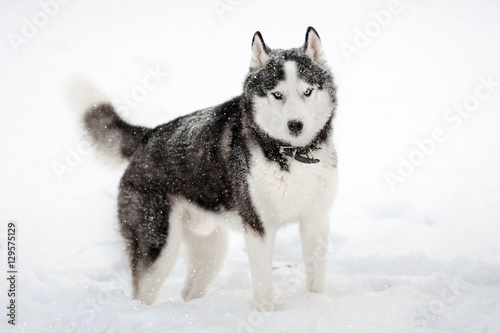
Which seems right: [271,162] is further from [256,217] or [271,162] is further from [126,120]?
[126,120]

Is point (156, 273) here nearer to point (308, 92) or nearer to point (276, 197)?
point (276, 197)

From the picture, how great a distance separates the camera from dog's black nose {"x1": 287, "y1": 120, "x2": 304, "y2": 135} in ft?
11.0

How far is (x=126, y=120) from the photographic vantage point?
4676mm

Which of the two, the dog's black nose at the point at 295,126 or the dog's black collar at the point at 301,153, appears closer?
the dog's black nose at the point at 295,126

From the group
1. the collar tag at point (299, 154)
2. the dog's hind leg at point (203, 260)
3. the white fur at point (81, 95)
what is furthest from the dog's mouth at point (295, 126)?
the white fur at point (81, 95)

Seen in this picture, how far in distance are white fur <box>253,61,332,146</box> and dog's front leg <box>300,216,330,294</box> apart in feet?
2.06

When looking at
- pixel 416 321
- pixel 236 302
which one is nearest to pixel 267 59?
pixel 236 302

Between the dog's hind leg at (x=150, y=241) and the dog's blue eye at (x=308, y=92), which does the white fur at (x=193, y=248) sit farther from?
the dog's blue eye at (x=308, y=92)

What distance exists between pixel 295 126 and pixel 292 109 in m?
0.12

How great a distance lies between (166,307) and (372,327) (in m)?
1.38

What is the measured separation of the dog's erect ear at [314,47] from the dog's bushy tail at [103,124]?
5.75ft

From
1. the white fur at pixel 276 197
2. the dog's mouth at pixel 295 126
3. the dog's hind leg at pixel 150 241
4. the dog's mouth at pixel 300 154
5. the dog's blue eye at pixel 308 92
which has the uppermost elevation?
the dog's blue eye at pixel 308 92

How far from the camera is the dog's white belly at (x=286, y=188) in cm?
354

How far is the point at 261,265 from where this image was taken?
140 inches
